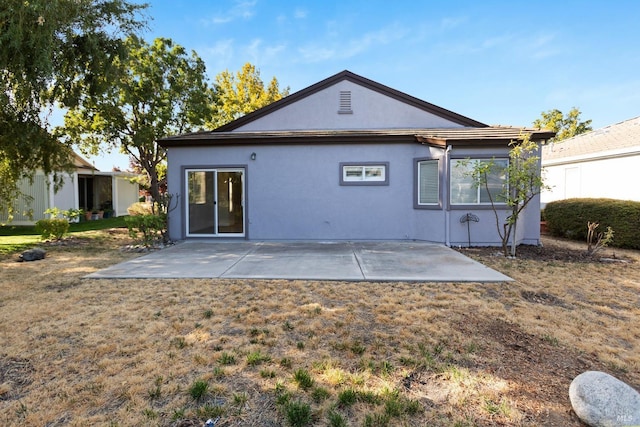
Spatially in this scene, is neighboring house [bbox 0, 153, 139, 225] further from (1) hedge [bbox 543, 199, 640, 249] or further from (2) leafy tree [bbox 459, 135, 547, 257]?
(1) hedge [bbox 543, 199, 640, 249]

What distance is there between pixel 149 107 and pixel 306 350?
582 inches

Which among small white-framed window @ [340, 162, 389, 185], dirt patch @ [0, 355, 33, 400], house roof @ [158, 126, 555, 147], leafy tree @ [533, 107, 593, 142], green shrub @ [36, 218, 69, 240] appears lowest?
dirt patch @ [0, 355, 33, 400]

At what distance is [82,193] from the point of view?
21.0 m

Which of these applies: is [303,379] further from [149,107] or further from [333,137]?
[149,107]

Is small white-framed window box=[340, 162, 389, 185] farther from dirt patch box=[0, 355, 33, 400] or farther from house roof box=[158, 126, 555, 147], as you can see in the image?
dirt patch box=[0, 355, 33, 400]

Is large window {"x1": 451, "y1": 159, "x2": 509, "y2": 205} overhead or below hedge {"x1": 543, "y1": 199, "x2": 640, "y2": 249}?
overhead

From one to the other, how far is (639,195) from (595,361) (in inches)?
452

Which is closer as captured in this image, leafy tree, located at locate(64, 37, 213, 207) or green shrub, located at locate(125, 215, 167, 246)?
green shrub, located at locate(125, 215, 167, 246)

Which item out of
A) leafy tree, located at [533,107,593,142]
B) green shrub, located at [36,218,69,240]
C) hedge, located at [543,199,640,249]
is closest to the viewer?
hedge, located at [543,199,640,249]

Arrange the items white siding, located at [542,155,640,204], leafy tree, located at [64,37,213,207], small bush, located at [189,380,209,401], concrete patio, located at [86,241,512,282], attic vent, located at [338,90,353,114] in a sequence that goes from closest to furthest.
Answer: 1. small bush, located at [189,380,209,401]
2. concrete patio, located at [86,241,512,282]
3. white siding, located at [542,155,640,204]
4. attic vent, located at [338,90,353,114]
5. leafy tree, located at [64,37,213,207]

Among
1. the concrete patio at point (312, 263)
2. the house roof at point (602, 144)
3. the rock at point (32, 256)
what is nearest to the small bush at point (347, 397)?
the concrete patio at point (312, 263)

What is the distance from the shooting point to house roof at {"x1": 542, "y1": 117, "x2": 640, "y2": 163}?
40.4 ft

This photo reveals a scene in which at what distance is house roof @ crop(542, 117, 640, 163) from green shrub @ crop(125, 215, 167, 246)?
1585 centimetres

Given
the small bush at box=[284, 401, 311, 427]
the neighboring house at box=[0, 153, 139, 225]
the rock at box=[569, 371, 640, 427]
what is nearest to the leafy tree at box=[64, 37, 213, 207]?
the neighboring house at box=[0, 153, 139, 225]
